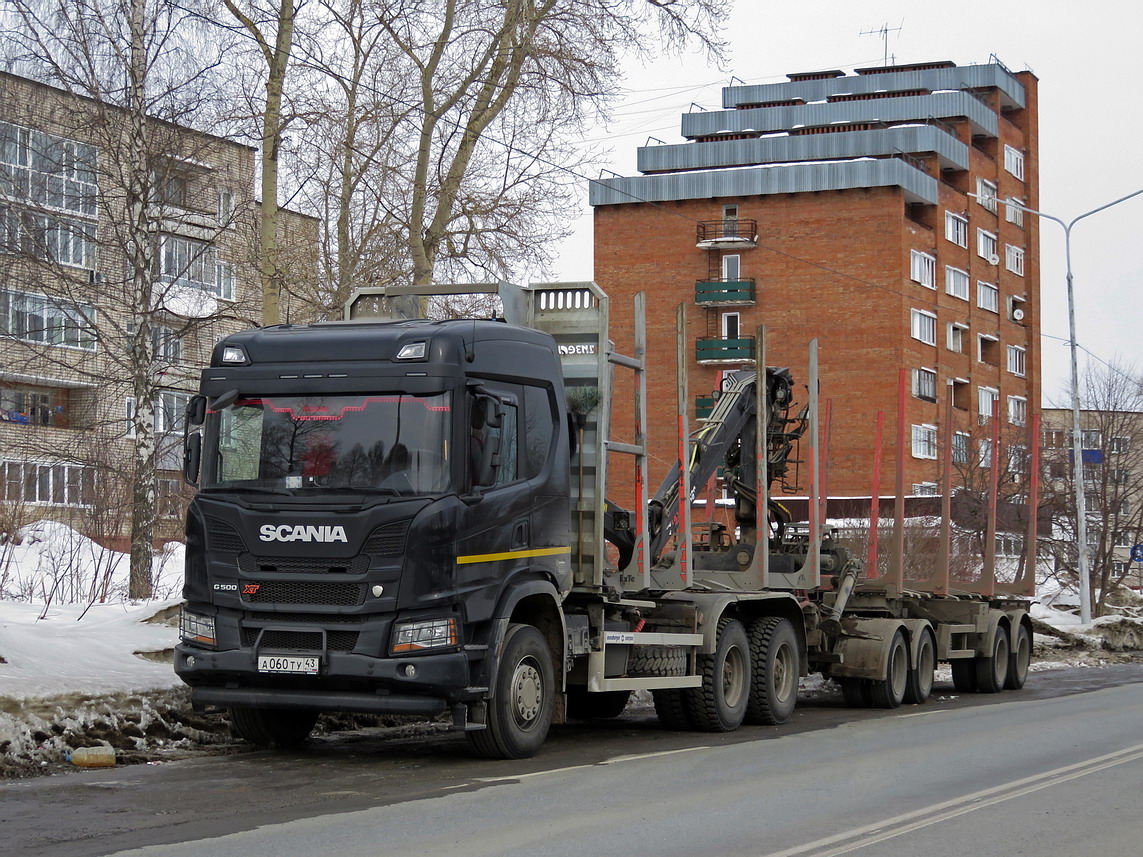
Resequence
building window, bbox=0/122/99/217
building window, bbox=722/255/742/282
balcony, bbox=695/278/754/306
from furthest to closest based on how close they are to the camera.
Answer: building window, bbox=722/255/742/282, balcony, bbox=695/278/754/306, building window, bbox=0/122/99/217

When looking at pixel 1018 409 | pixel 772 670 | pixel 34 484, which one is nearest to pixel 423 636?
pixel 772 670

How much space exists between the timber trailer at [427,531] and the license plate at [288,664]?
1 centimetres

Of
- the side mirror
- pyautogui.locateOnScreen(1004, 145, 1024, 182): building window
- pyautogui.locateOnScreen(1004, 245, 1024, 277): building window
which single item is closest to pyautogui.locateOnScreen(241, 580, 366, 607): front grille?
the side mirror

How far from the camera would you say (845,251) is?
57969 mm

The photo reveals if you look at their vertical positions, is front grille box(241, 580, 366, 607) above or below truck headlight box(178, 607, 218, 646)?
above

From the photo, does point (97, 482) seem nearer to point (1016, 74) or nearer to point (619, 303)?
point (619, 303)

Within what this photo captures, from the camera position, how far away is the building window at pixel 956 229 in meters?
61.4

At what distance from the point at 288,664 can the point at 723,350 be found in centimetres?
4928

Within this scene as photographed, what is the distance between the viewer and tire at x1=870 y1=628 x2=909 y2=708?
18.0 m

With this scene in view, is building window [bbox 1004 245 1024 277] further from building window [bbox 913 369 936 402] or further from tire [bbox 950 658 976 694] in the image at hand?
tire [bbox 950 658 976 694]

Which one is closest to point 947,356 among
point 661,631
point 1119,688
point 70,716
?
point 1119,688

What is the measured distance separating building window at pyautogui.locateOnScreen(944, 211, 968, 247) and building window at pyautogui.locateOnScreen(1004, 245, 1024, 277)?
4867 millimetres

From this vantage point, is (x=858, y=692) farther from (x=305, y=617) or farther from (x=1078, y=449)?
(x=1078, y=449)

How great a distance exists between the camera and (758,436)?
16406 millimetres
